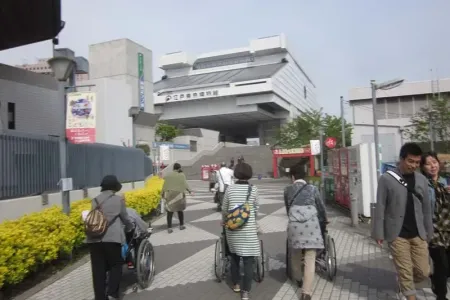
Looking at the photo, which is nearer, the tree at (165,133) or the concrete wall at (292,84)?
the tree at (165,133)

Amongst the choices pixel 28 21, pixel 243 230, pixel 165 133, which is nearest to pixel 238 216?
pixel 243 230

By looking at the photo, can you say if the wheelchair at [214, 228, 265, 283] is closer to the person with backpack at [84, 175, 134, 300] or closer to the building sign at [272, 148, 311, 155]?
the person with backpack at [84, 175, 134, 300]

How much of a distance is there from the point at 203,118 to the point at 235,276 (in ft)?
216

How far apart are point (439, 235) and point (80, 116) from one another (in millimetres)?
5842

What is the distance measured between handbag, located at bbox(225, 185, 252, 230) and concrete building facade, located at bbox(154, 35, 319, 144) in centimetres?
5542

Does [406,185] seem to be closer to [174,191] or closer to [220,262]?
[220,262]

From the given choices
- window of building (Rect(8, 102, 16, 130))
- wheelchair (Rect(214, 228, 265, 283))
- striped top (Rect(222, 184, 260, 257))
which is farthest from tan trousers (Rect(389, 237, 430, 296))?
window of building (Rect(8, 102, 16, 130))

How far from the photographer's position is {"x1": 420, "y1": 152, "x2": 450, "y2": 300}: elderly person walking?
413 cm

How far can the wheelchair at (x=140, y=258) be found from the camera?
514 centimetres

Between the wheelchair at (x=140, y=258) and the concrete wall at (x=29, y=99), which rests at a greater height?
the concrete wall at (x=29, y=99)

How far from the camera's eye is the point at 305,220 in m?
4.64

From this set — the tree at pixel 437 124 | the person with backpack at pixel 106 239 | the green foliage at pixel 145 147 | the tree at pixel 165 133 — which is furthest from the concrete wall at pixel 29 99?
the tree at pixel 165 133

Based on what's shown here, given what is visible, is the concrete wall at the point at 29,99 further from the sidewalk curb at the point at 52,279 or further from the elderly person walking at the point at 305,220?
the elderly person walking at the point at 305,220

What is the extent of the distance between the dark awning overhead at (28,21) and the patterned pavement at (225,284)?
3.21m
